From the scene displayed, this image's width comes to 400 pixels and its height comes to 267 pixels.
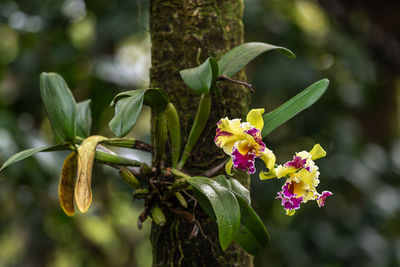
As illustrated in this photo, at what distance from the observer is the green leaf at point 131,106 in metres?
0.51

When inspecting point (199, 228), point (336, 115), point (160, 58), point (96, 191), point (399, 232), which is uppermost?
point (160, 58)

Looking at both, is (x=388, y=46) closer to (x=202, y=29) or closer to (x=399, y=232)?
(x=399, y=232)

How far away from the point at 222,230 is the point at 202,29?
1.02 ft

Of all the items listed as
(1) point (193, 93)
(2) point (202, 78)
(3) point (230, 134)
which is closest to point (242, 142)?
(3) point (230, 134)

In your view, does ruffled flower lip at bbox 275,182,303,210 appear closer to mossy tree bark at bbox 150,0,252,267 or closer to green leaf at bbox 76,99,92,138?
mossy tree bark at bbox 150,0,252,267

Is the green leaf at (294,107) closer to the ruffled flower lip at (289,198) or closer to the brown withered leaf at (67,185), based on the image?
the ruffled flower lip at (289,198)

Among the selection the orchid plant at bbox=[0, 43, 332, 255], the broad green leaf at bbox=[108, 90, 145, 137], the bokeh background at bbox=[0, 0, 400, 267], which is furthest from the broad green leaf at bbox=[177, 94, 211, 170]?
the bokeh background at bbox=[0, 0, 400, 267]

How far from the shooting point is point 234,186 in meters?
0.58

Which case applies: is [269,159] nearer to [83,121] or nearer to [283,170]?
[283,170]

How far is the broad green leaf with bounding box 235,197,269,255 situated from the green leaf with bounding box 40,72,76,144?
0.77 ft

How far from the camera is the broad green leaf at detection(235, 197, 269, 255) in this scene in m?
0.55

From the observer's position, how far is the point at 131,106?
0.53 metres

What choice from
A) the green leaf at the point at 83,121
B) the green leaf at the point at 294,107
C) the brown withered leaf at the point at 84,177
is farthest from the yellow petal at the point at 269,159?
the green leaf at the point at 83,121

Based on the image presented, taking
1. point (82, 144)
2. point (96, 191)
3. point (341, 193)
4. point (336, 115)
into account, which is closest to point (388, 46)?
point (336, 115)
